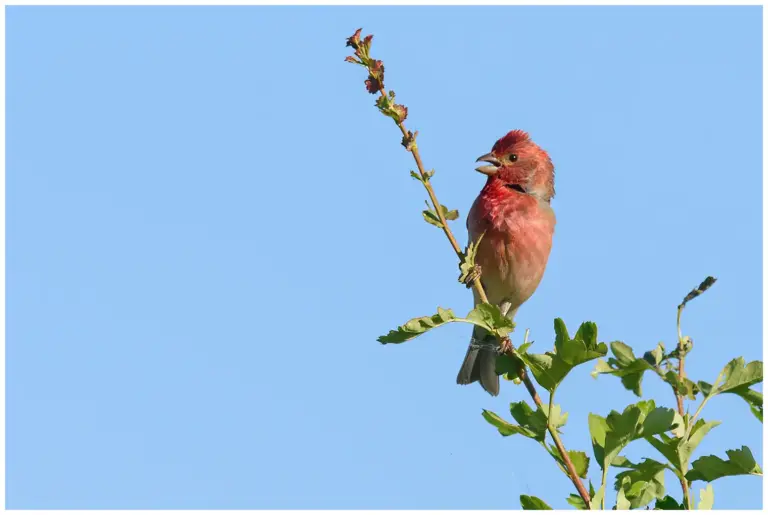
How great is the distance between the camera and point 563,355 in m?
3.07

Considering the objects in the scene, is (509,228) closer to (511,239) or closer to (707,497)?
(511,239)

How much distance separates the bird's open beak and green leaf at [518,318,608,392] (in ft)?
13.1

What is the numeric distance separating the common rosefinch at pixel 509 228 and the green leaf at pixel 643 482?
10.8ft

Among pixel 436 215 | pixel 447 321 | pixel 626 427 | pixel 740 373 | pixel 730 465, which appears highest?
pixel 436 215

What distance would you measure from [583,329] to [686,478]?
0.61m

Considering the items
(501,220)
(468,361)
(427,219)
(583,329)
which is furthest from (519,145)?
(583,329)

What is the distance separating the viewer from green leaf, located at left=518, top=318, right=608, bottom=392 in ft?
9.95

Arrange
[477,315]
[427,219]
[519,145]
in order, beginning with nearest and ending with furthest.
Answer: [477,315] < [427,219] < [519,145]

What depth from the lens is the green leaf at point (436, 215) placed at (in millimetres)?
3557

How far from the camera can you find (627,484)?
3055mm

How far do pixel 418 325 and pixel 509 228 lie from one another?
3.52 metres

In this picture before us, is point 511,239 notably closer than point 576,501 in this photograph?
No

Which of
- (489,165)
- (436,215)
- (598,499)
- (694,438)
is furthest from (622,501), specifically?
(489,165)

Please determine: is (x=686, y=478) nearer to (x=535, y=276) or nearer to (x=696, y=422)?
(x=696, y=422)
